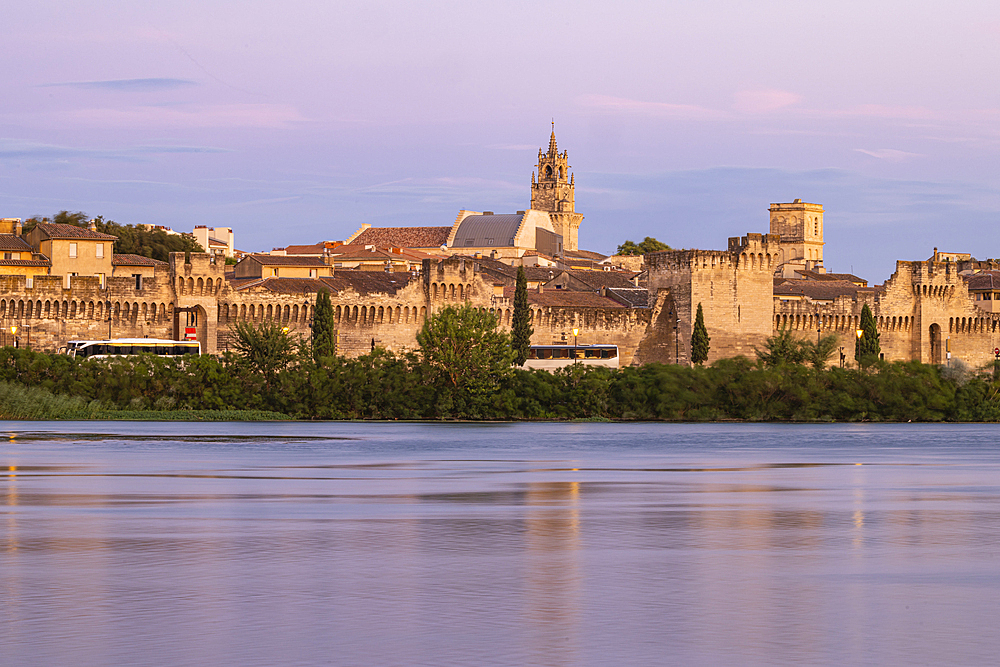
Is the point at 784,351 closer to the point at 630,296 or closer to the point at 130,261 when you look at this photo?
the point at 630,296

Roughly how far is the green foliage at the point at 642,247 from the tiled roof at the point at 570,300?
5207cm

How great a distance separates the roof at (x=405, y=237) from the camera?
125000 millimetres

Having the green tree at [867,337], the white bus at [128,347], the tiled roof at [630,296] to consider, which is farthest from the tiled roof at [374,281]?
the green tree at [867,337]

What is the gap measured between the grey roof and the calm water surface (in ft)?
334

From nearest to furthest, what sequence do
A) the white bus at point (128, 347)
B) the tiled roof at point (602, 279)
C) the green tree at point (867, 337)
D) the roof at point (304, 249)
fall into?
the white bus at point (128, 347), the green tree at point (867, 337), the tiled roof at point (602, 279), the roof at point (304, 249)

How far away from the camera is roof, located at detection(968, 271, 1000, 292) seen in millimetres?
90938

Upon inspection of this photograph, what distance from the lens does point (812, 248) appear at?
502 ft

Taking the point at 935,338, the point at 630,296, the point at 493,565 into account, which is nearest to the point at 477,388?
the point at 630,296

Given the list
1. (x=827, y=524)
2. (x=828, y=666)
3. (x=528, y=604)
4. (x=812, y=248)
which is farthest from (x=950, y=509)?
(x=812, y=248)

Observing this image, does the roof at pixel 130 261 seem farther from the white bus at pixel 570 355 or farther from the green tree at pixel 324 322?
the white bus at pixel 570 355

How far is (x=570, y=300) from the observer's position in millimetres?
75438

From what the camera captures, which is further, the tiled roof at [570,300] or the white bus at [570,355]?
the tiled roof at [570,300]

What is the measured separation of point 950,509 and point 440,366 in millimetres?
35865

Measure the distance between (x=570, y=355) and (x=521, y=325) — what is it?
4100 mm
